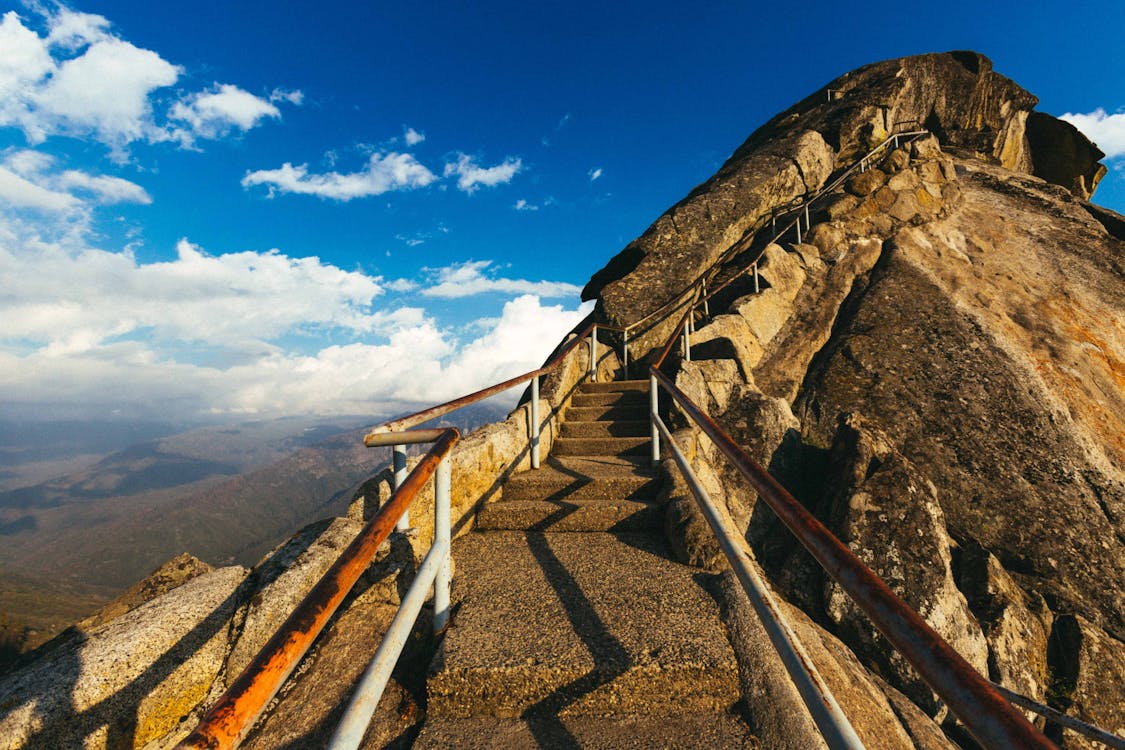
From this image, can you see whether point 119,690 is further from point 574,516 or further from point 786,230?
point 786,230

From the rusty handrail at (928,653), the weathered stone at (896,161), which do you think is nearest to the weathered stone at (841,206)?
the weathered stone at (896,161)

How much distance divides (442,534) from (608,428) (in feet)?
15.4

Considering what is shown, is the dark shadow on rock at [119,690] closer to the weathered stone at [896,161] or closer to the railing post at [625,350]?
the railing post at [625,350]

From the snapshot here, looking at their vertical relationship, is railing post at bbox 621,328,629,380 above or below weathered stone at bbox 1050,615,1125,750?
above

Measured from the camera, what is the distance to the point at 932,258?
34.7ft

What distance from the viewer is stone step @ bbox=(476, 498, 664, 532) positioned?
4.35m

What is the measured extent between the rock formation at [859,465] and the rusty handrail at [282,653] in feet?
4.77

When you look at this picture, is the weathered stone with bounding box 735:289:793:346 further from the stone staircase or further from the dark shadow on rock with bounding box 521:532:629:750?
the dark shadow on rock with bounding box 521:532:629:750

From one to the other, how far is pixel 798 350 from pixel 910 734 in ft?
23.9

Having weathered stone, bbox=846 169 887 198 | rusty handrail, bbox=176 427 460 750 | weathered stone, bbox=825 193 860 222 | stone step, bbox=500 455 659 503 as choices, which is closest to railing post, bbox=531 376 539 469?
stone step, bbox=500 455 659 503

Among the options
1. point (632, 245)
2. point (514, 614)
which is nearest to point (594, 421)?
point (514, 614)

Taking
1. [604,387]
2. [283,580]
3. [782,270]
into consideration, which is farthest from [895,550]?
[782,270]

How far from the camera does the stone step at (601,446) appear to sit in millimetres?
6227

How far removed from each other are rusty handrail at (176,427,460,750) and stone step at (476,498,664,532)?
9.28 feet
